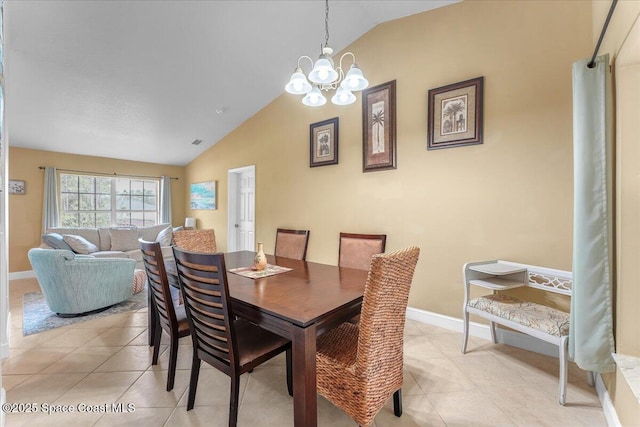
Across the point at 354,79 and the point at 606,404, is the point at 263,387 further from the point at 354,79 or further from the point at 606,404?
the point at 354,79

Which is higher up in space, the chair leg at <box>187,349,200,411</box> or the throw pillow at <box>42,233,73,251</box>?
the throw pillow at <box>42,233,73,251</box>

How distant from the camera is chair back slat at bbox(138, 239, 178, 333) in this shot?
1731 millimetres

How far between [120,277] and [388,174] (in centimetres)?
330

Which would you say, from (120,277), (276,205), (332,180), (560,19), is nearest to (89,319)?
(120,277)

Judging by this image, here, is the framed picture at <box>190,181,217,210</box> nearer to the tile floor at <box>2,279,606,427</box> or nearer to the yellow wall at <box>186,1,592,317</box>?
the yellow wall at <box>186,1,592,317</box>

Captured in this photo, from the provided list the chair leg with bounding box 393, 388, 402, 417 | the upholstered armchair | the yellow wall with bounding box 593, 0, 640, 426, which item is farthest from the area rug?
the yellow wall with bounding box 593, 0, 640, 426

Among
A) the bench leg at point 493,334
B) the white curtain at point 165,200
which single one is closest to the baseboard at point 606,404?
the bench leg at point 493,334

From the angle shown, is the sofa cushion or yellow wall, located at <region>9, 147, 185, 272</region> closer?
yellow wall, located at <region>9, 147, 185, 272</region>

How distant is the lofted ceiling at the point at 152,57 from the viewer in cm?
250

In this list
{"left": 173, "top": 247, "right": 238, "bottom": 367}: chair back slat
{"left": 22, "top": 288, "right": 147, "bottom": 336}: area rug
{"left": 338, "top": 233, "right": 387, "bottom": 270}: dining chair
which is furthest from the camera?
{"left": 22, "top": 288, "right": 147, "bottom": 336}: area rug

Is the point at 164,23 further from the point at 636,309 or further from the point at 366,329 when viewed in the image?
the point at 636,309

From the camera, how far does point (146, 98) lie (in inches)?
145

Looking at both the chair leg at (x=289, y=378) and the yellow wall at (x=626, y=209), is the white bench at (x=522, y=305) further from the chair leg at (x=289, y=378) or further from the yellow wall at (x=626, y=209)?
the chair leg at (x=289, y=378)

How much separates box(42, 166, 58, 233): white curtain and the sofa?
296 mm
